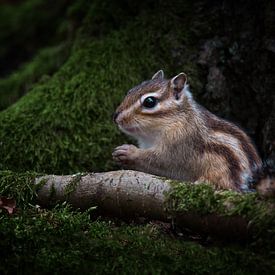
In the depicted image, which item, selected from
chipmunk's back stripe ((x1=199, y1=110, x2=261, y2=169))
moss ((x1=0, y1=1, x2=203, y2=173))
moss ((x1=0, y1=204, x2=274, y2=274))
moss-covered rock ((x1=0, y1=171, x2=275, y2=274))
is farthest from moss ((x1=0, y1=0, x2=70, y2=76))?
moss ((x1=0, y1=204, x2=274, y2=274))

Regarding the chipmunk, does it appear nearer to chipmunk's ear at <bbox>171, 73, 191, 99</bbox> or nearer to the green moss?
Result: chipmunk's ear at <bbox>171, 73, 191, 99</bbox>

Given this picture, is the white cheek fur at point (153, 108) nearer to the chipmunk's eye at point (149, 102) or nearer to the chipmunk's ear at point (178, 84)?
the chipmunk's eye at point (149, 102)

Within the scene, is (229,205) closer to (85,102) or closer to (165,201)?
(165,201)

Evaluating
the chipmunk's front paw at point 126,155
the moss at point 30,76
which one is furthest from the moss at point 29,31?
the chipmunk's front paw at point 126,155

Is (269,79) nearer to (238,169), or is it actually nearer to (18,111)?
(238,169)

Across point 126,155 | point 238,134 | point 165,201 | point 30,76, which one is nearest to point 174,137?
point 126,155
